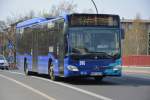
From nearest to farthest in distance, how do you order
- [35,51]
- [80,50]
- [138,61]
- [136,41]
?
[80,50], [35,51], [138,61], [136,41]

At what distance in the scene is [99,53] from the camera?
2202 cm

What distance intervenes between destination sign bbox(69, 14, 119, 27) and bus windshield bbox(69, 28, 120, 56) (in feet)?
1.00

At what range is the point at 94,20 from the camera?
22531 mm

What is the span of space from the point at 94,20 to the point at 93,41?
104 cm

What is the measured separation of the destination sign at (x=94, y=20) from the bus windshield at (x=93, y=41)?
0.30m

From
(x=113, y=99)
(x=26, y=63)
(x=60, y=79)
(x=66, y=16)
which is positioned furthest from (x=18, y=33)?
(x=113, y=99)

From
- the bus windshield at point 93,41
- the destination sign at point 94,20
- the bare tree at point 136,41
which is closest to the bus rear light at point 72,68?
the bus windshield at point 93,41

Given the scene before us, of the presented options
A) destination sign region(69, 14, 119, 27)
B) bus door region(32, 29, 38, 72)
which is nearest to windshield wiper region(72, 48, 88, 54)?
destination sign region(69, 14, 119, 27)

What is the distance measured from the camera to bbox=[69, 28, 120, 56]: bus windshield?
21953 millimetres

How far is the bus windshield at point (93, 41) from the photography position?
72.0 feet

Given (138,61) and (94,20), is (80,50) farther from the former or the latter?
(138,61)

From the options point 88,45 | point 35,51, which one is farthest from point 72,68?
point 35,51

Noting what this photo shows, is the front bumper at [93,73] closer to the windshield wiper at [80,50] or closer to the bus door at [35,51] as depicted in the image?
the windshield wiper at [80,50]

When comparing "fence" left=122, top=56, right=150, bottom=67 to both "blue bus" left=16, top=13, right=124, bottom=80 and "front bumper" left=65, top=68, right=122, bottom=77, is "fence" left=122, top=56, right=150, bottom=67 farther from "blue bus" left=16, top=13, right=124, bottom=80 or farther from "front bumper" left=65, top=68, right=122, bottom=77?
"front bumper" left=65, top=68, right=122, bottom=77
